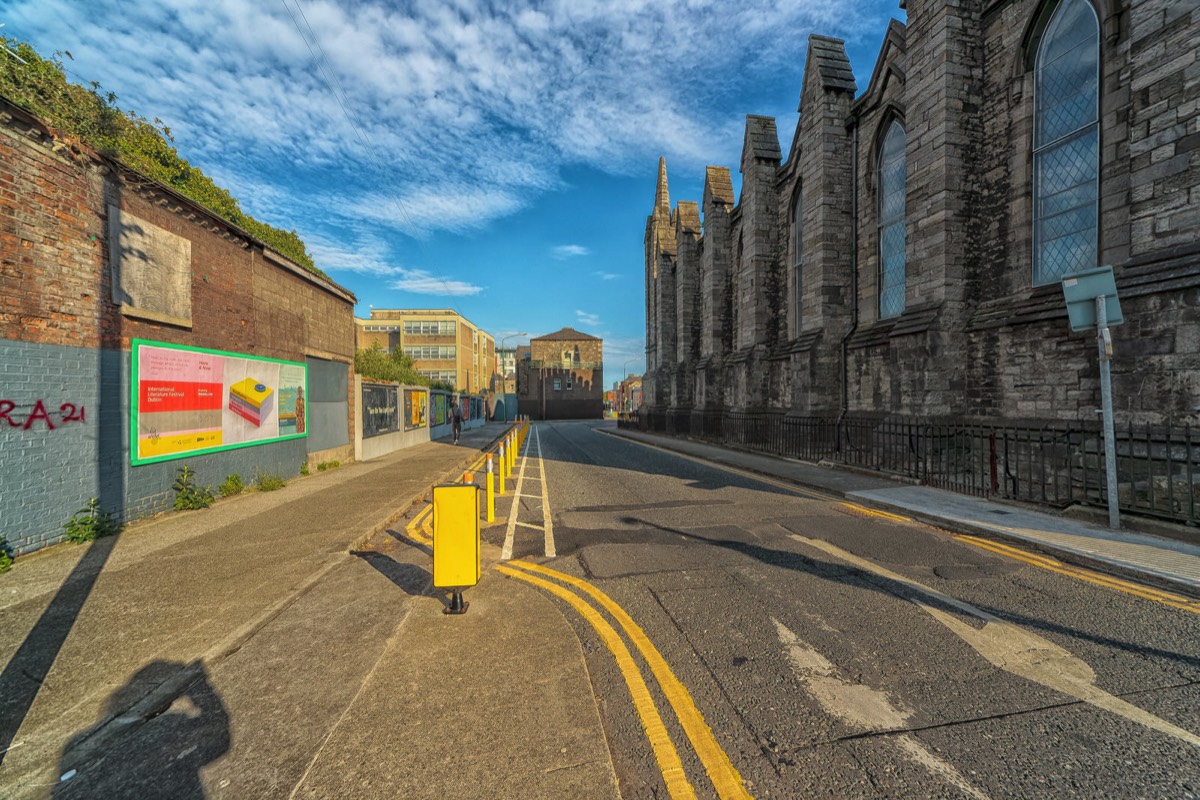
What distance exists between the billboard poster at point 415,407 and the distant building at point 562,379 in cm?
4184

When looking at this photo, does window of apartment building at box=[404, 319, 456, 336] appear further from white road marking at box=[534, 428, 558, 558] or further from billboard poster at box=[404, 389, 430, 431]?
white road marking at box=[534, 428, 558, 558]

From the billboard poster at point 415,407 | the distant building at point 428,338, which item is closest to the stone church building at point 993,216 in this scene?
the billboard poster at point 415,407

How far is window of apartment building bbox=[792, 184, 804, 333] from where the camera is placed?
1923 centimetres

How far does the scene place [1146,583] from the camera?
4836 mm

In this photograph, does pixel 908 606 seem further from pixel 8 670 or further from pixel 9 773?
pixel 8 670

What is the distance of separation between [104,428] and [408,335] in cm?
5852

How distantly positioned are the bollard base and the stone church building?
33.0 ft

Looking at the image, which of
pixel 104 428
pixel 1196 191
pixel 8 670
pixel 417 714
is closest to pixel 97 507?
pixel 104 428

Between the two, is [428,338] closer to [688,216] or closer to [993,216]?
[688,216]

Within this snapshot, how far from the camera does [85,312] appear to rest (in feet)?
21.6

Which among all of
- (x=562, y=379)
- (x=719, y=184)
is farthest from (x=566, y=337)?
(x=719, y=184)

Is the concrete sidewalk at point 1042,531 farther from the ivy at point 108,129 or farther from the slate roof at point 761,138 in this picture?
the slate roof at point 761,138

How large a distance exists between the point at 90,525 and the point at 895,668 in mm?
→ 9062

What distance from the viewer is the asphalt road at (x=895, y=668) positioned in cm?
238
